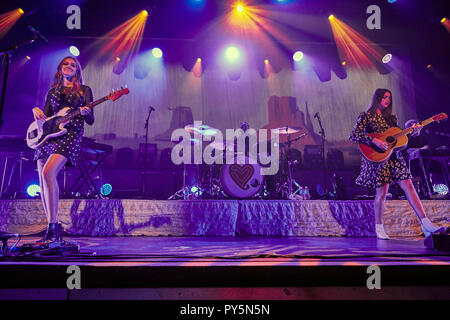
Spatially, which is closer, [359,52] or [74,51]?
[74,51]

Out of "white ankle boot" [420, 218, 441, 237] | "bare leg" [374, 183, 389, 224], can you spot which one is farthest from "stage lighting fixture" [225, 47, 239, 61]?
"white ankle boot" [420, 218, 441, 237]

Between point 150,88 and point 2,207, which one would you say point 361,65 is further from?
point 2,207

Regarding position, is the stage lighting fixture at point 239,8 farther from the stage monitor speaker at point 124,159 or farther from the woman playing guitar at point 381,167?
the woman playing guitar at point 381,167

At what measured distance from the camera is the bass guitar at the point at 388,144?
3.22m

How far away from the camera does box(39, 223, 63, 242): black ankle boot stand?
239cm

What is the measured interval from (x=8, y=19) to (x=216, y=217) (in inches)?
286

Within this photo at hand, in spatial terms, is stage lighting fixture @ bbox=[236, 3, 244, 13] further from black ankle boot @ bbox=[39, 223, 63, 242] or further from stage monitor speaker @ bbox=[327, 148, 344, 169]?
black ankle boot @ bbox=[39, 223, 63, 242]

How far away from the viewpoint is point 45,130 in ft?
8.59

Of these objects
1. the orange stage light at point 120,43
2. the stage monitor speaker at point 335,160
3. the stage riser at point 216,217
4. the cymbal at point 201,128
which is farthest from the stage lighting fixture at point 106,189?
the stage monitor speaker at point 335,160

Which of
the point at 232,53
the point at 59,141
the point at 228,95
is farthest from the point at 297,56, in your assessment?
the point at 59,141

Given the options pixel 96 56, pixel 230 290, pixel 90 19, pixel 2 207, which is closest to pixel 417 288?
pixel 230 290

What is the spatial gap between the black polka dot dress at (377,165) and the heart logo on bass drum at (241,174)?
1.80 metres

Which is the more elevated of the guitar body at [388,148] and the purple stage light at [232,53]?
the purple stage light at [232,53]

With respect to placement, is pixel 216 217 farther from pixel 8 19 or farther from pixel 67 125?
pixel 8 19
